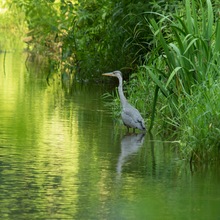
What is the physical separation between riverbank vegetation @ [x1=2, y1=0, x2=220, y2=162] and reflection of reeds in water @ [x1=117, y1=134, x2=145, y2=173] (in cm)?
27

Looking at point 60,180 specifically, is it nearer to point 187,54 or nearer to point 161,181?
point 161,181

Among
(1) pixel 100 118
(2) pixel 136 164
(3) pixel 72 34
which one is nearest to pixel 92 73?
(3) pixel 72 34

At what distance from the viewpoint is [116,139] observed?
13.2 m

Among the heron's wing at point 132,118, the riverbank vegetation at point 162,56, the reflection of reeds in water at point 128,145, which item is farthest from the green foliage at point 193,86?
the reflection of reeds in water at point 128,145

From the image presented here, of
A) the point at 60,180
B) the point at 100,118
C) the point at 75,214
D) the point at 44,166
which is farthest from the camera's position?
the point at 100,118

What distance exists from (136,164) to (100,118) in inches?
180

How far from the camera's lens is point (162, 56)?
A: 44.5 ft

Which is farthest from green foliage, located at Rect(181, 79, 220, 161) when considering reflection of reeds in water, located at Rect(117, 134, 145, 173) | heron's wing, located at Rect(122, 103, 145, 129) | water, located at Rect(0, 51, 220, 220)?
heron's wing, located at Rect(122, 103, 145, 129)

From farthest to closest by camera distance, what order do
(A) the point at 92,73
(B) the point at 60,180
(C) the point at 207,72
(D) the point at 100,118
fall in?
Result: (A) the point at 92,73 → (D) the point at 100,118 → (C) the point at 207,72 → (B) the point at 60,180

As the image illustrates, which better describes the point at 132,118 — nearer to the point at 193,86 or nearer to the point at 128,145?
the point at 128,145

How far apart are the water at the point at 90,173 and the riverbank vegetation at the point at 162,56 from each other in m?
0.44

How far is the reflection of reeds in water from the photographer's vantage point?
11291 mm

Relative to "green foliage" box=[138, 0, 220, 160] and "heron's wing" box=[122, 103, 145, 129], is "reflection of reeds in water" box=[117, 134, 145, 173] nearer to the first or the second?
"heron's wing" box=[122, 103, 145, 129]

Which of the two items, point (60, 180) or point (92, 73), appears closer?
point (60, 180)
